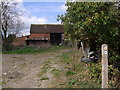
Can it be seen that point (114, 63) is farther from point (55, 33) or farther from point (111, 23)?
point (55, 33)

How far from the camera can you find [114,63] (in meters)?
5.68

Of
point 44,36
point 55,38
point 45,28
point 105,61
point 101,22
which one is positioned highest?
point 45,28

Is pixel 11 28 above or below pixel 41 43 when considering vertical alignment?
above

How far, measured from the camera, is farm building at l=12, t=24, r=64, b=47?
33.6 metres

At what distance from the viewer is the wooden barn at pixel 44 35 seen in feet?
110

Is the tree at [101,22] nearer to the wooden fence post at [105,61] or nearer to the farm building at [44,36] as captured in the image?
the wooden fence post at [105,61]

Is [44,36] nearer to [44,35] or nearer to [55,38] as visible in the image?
[44,35]

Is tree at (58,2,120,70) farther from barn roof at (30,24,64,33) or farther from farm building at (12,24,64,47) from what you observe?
barn roof at (30,24,64,33)

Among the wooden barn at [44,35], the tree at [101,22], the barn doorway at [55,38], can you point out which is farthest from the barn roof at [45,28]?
the tree at [101,22]

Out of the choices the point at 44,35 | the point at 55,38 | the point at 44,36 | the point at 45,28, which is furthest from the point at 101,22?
the point at 45,28

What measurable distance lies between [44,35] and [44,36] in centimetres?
24

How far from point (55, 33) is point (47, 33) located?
159 centimetres

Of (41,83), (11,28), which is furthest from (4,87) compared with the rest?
(11,28)

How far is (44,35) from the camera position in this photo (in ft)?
113
